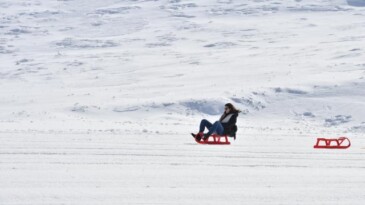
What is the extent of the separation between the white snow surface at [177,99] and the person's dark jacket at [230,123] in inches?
15.1

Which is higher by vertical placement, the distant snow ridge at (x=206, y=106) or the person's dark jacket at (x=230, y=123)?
the person's dark jacket at (x=230, y=123)

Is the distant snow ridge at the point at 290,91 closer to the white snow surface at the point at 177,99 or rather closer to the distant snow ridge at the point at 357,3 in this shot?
the white snow surface at the point at 177,99

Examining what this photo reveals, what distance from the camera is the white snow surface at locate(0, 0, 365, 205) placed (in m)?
8.42

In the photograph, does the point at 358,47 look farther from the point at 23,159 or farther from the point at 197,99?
the point at 23,159

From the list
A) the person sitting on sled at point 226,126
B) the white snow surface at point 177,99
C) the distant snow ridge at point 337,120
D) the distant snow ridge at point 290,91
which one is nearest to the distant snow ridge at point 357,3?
the white snow surface at point 177,99

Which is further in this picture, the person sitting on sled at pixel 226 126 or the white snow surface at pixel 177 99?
the person sitting on sled at pixel 226 126

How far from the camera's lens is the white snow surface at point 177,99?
842 cm

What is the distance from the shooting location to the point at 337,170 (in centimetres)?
998

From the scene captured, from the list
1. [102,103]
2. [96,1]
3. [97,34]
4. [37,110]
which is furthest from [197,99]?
[96,1]

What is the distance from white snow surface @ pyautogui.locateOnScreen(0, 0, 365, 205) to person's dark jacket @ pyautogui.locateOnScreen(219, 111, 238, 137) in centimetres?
38

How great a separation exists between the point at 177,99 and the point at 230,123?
50.8 ft

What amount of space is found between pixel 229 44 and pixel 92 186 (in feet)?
149

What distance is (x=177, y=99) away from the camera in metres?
28.1

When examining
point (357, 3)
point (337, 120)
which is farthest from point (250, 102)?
point (357, 3)
